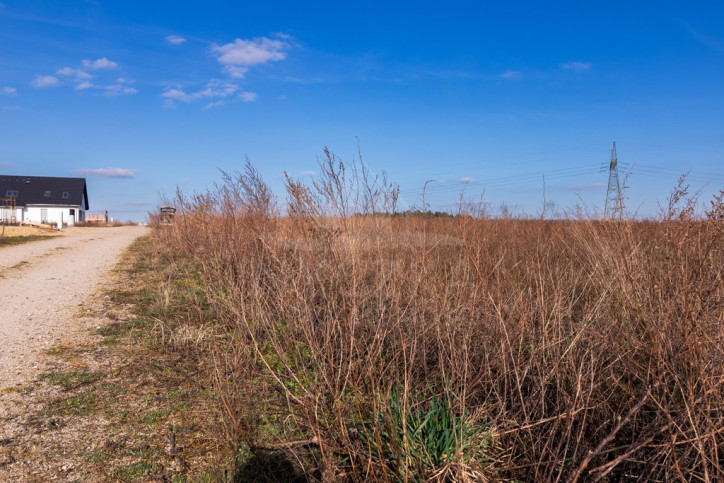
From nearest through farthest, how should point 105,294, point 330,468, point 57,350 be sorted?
point 330,468 → point 57,350 → point 105,294

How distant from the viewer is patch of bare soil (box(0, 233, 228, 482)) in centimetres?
249

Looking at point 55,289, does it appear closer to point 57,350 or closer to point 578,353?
point 57,350

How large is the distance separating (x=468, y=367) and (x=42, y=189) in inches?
2052

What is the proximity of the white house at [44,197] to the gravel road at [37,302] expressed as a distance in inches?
1430

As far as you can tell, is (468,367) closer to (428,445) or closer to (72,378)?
(428,445)

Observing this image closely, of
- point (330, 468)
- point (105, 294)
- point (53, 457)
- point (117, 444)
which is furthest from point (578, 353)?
point (105, 294)

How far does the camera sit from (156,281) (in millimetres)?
8211

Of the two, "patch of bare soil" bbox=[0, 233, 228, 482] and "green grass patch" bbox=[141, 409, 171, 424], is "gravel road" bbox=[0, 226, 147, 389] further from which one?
"green grass patch" bbox=[141, 409, 171, 424]

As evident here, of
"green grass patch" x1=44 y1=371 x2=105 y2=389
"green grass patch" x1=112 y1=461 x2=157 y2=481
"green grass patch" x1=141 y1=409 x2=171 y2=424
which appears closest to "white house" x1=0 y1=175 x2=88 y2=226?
"green grass patch" x1=44 y1=371 x2=105 y2=389

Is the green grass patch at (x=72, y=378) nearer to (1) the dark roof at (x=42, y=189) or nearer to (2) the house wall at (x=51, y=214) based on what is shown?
(2) the house wall at (x=51, y=214)

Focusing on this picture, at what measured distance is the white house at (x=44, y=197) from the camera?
4322 cm

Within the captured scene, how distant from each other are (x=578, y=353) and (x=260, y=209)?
5.04m

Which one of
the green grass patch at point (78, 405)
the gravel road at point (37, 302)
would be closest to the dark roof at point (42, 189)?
the gravel road at point (37, 302)

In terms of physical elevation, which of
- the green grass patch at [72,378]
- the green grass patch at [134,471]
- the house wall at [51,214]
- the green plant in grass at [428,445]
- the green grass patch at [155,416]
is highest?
the house wall at [51,214]
